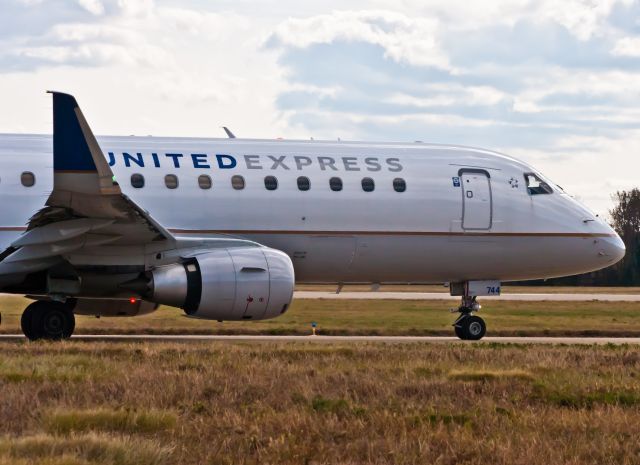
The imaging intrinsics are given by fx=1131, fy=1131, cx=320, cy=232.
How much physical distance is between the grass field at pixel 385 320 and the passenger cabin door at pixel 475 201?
4.99 metres

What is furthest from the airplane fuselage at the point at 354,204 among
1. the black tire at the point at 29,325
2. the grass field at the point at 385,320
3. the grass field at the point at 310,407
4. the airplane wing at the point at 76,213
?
the grass field at the point at 385,320

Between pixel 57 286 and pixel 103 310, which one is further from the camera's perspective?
pixel 103 310

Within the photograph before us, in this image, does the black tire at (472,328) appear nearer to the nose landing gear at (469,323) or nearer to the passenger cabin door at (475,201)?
the nose landing gear at (469,323)

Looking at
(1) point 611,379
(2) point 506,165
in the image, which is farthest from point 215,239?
(1) point 611,379

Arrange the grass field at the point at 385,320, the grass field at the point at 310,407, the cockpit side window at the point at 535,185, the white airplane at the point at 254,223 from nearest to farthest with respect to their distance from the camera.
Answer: the grass field at the point at 310,407
the white airplane at the point at 254,223
the cockpit side window at the point at 535,185
the grass field at the point at 385,320

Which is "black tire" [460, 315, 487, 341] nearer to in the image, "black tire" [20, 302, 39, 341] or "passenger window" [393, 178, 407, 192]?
"passenger window" [393, 178, 407, 192]

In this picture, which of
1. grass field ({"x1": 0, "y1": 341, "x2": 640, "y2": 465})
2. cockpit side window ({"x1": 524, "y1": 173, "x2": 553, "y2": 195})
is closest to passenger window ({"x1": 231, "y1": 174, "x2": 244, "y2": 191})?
grass field ({"x1": 0, "y1": 341, "x2": 640, "y2": 465})

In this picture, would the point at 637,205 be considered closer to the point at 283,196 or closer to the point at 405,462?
the point at 283,196

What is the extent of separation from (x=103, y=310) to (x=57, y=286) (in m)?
1.95

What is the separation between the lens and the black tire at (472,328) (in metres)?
23.4

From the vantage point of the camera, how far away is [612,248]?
77.4ft

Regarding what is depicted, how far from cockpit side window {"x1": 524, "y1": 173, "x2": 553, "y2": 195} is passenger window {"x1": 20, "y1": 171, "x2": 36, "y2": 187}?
9.91 meters

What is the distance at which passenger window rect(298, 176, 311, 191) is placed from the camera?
70.0 ft

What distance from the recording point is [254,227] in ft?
68.2
